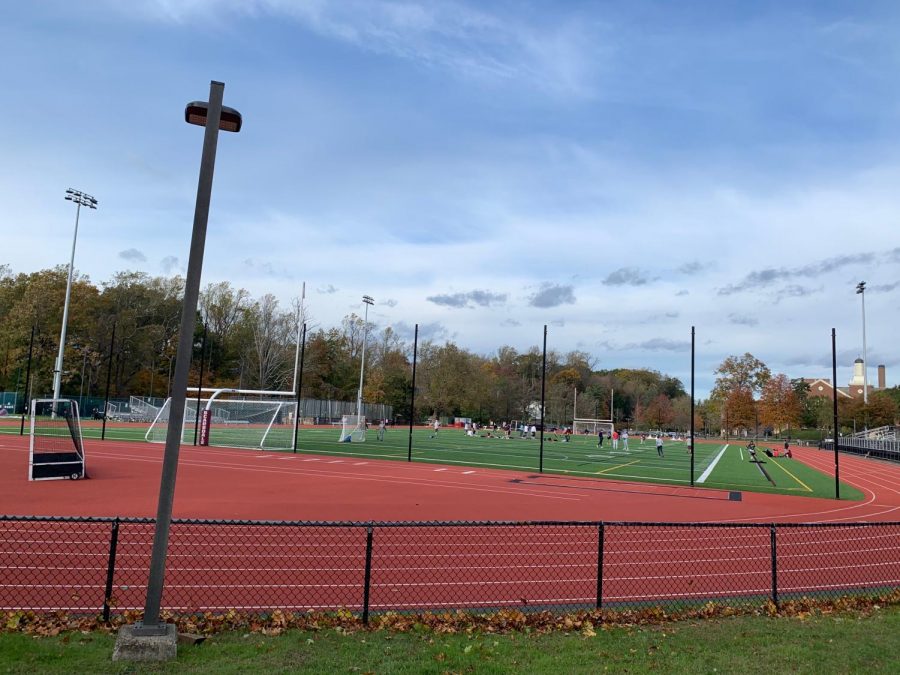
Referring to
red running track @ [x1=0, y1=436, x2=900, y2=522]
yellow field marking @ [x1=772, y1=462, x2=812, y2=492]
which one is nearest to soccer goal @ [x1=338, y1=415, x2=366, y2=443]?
red running track @ [x1=0, y1=436, x2=900, y2=522]

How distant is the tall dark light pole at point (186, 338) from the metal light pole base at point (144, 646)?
3cm

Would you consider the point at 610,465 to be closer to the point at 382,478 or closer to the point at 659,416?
the point at 382,478

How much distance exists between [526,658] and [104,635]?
396 cm

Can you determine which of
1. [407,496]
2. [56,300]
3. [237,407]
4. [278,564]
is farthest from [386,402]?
[278,564]

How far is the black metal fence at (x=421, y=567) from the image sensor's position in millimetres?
7844

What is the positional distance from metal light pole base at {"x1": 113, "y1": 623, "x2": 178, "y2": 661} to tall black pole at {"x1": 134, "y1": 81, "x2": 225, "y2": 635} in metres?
0.04

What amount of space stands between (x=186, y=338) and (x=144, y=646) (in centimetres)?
276

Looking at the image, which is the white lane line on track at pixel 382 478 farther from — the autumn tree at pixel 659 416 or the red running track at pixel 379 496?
the autumn tree at pixel 659 416

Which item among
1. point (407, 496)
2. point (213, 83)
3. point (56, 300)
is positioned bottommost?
point (407, 496)

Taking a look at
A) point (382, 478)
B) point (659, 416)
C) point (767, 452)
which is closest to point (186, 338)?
point (382, 478)

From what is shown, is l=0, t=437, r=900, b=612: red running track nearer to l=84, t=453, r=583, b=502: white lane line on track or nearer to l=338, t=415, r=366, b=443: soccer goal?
l=84, t=453, r=583, b=502: white lane line on track

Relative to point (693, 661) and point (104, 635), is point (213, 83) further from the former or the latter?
point (693, 661)

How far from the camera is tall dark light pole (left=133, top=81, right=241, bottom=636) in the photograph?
19.5 ft

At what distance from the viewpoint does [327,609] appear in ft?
24.0
